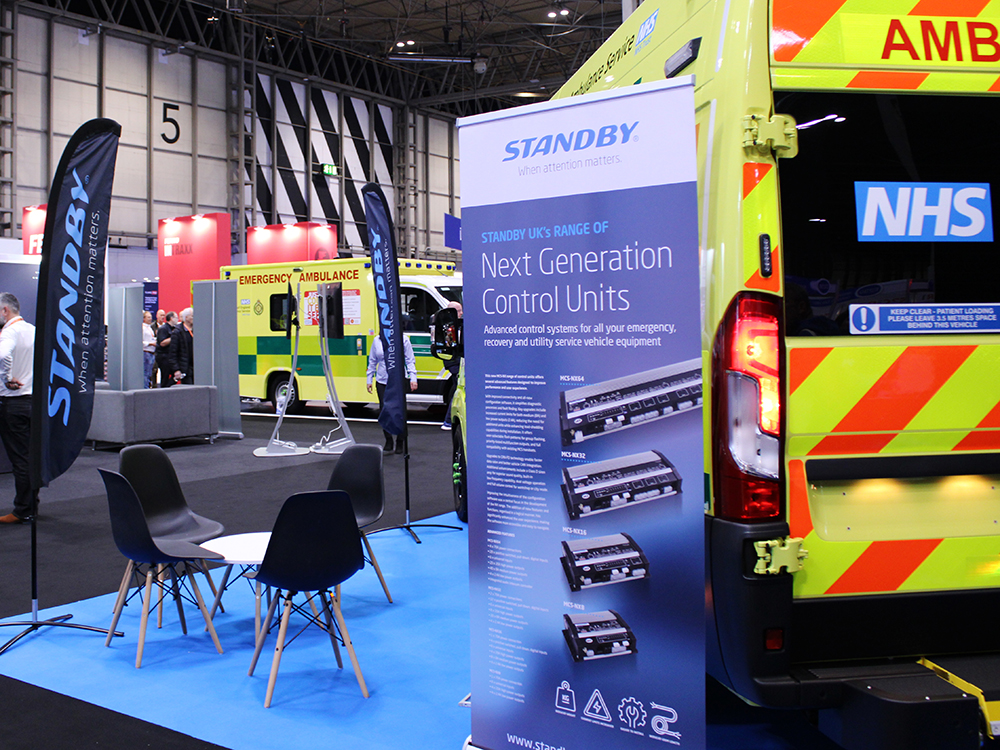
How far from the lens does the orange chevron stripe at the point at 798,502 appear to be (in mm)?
2141

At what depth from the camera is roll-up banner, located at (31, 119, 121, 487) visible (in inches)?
157

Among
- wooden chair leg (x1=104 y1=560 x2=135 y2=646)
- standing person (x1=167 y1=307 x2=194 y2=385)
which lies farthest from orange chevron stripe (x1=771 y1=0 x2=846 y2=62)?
standing person (x1=167 y1=307 x2=194 y2=385)

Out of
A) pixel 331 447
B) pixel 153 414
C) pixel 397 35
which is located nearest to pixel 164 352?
pixel 153 414

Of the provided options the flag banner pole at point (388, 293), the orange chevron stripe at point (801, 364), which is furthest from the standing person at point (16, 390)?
the orange chevron stripe at point (801, 364)

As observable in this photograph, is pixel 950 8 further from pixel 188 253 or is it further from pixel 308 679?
pixel 188 253

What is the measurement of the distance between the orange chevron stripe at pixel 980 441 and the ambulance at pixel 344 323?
9705 mm

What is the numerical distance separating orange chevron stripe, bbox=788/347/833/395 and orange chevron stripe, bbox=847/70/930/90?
0.71 m

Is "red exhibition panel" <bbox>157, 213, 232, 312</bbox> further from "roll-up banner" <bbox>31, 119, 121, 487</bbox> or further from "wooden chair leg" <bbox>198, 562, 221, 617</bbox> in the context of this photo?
"wooden chair leg" <bbox>198, 562, 221, 617</bbox>

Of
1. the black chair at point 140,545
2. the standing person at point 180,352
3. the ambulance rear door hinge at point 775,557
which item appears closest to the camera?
the ambulance rear door hinge at point 775,557

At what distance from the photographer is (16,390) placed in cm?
624

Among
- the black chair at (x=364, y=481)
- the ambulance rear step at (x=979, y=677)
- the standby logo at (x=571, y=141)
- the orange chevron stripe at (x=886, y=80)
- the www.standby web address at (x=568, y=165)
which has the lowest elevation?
the ambulance rear step at (x=979, y=677)

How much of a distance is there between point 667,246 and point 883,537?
0.96m

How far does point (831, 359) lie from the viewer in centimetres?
217

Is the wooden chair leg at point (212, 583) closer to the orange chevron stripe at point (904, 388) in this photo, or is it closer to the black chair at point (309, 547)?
the black chair at point (309, 547)
